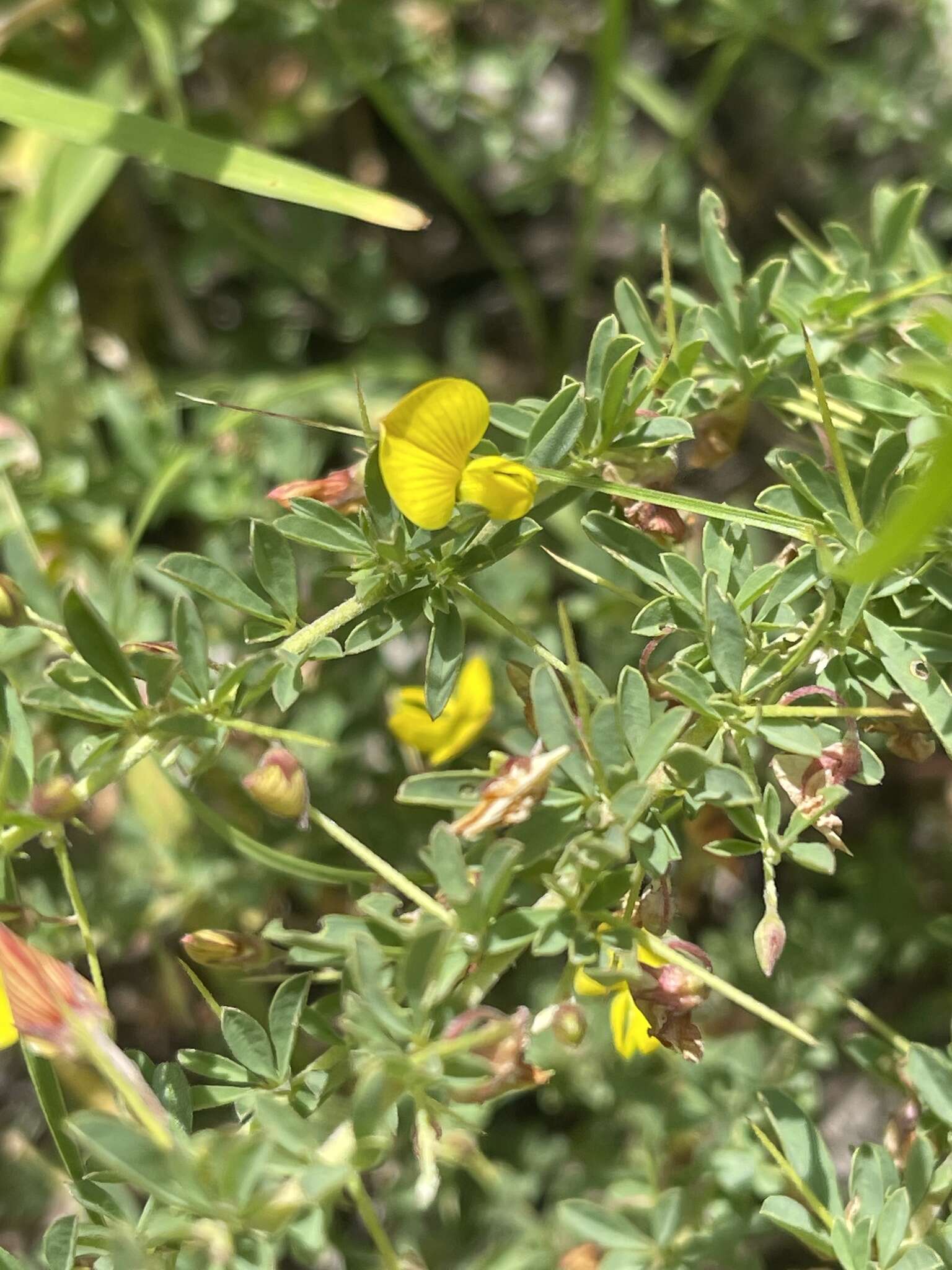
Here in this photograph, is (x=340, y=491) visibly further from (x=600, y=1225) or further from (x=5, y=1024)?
(x=600, y=1225)

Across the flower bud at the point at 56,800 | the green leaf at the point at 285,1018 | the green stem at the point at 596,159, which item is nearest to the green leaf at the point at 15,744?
the flower bud at the point at 56,800

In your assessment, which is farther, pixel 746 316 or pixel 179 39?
pixel 179 39

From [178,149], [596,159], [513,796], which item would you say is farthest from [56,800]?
[596,159]

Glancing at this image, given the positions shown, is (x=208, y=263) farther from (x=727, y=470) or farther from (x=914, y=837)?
(x=914, y=837)

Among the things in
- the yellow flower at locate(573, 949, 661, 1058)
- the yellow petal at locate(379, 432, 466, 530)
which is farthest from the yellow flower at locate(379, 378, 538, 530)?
the yellow flower at locate(573, 949, 661, 1058)

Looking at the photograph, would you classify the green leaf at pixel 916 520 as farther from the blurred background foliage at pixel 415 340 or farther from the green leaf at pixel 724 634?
the blurred background foliage at pixel 415 340

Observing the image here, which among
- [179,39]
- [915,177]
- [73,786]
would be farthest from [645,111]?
[73,786]
